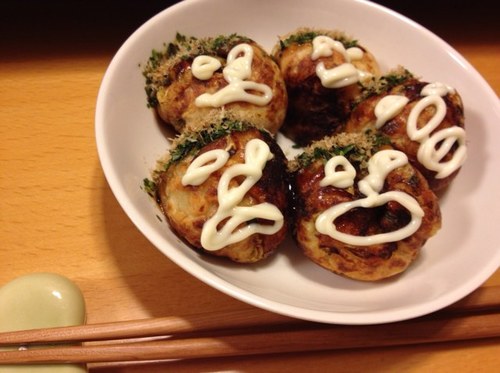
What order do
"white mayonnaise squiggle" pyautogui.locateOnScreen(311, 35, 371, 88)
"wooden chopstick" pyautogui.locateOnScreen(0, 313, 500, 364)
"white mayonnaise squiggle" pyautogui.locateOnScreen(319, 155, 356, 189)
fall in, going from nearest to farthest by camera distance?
"wooden chopstick" pyautogui.locateOnScreen(0, 313, 500, 364), "white mayonnaise squiggle" pyautogui.locateOnScreen(319, 155, 356, 189), "white mayonnaise squiggle" pyautogui.locateOnScreen(311, 35, 371, 88)

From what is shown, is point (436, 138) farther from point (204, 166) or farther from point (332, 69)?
point (204, 166)

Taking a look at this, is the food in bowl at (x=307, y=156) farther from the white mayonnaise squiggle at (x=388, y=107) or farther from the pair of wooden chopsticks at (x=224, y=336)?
the pair of wooden chopsticks at (x=224, y=336)

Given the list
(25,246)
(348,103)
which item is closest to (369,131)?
(348,103)

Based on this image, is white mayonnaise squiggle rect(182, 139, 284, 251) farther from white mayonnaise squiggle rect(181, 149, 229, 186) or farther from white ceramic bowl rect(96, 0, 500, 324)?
white ceramic bowl rect(96, 0, 500, 324)

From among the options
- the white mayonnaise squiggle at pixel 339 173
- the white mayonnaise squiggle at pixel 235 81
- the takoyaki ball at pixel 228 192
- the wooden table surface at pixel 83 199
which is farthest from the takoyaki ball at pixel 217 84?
the wooden table surface at pixel 83 199

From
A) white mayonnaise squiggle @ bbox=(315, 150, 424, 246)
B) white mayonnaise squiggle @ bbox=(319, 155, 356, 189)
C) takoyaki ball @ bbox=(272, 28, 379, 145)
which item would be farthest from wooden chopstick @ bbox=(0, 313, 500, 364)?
takoyaki ball @ bbox=(272, 28, 379, 145)

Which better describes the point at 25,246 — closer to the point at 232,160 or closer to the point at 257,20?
the point at 232,160

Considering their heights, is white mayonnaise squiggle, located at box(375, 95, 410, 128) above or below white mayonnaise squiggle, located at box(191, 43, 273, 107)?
above
